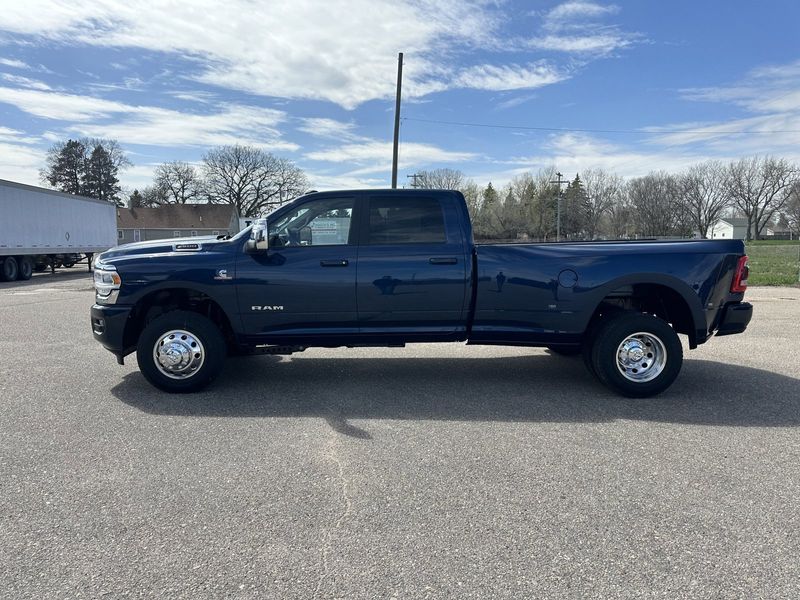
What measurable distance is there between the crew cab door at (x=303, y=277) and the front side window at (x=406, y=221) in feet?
0.80

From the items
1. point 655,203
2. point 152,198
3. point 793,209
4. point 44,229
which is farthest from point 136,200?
point 793,209

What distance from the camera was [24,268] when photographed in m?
21.0

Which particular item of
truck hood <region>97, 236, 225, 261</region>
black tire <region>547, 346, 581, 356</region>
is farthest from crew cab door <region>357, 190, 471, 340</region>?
truck hood <region>97, 236, 225, 261</region>

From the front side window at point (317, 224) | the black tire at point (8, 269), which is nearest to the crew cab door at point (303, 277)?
the front side window at point (317, 224)

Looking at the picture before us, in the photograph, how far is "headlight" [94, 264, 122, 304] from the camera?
5.11 meters

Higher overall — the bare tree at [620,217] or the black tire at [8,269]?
the bare tree at [620,217]

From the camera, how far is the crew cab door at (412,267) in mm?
5160

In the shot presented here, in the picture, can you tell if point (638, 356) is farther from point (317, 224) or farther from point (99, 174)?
point (99, 174)

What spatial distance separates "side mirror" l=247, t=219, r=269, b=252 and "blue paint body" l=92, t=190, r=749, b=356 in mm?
109

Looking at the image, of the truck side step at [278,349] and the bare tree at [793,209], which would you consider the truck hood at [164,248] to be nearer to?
the truck side step at [278,349]

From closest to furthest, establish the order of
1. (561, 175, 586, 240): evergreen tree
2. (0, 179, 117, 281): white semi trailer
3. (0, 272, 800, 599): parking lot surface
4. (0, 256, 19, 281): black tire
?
(0, 272, 800, 599): parking lot surface < (0, 179, 117, 281): white semi trailer < (0, 256, 19, 281): black tire < (561, 175, 586, 240): evergreen tree

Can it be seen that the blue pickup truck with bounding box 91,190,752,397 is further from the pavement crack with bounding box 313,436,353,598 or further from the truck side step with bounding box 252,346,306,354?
the pavement crack with bounding box 313,436,353,598

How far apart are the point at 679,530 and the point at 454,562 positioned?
1.27 meters

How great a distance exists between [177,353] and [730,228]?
116 m
